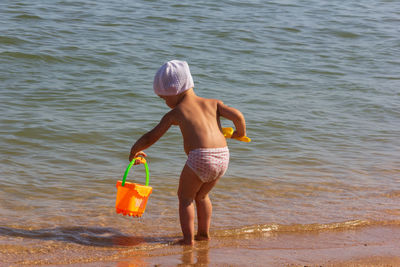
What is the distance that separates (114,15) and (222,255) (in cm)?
935

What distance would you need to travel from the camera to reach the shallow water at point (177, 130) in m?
4.79

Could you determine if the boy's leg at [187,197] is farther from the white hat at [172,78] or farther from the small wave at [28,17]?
the small wave at [28,17]

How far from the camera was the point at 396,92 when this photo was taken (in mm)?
9594

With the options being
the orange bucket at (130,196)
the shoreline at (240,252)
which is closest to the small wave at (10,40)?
the shoreline at (240,252)

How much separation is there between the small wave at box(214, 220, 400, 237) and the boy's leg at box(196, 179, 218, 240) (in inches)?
6.9

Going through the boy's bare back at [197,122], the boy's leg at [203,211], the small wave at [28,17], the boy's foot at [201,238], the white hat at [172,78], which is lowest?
the boy's foot at [201,238]

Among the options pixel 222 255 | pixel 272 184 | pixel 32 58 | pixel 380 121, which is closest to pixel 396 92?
pixel 380 121

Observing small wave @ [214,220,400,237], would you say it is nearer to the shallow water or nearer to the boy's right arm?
the shallow water

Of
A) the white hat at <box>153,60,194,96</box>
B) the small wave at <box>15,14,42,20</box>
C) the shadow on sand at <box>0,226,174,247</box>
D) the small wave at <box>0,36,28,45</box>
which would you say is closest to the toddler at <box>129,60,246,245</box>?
the white hat at <box>153,60,194,96</box>

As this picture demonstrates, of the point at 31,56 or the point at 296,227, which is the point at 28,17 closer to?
the point at 31,56

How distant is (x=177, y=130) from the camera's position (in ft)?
23.6

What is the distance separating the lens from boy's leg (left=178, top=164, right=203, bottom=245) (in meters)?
4.02

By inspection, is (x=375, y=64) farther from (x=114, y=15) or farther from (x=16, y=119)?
(x=16, y=119)

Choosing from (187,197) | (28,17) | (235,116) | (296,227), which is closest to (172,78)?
(235,116)
